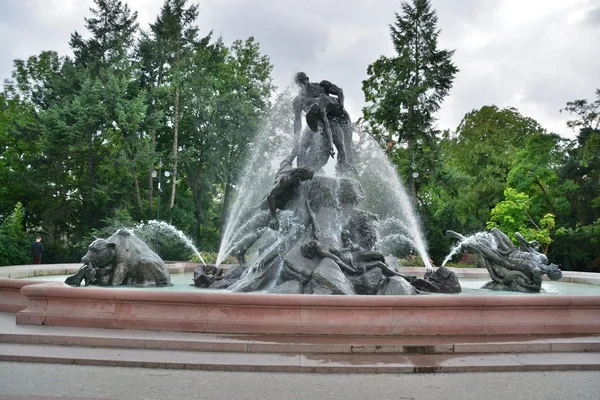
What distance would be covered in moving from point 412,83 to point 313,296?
1532 inches

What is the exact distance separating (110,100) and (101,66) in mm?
6664

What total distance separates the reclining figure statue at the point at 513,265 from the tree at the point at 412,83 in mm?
27799

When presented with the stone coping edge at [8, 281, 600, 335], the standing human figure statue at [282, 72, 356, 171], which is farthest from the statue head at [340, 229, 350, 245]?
the stone coping edge at [8, 281, 600, 335]

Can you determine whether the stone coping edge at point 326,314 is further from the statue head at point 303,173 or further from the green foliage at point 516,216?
the green foliage at point 516,216

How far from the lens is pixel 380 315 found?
7.97 meters

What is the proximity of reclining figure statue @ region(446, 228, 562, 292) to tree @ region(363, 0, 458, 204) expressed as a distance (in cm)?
2780

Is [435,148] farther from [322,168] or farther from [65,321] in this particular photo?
[65,321]

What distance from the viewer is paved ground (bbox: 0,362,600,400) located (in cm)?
570

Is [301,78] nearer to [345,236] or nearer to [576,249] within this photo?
[345,236]

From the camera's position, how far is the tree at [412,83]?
42.2 meters

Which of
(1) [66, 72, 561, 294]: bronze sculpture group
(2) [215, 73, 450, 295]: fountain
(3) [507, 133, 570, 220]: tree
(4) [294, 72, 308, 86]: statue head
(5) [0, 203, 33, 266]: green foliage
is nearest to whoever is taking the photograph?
(2) [215, 73, 450, 295]: fountain

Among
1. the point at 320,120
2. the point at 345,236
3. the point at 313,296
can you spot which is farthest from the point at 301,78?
the point at 313,296

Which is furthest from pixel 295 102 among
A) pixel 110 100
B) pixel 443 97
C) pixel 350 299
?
pixel 443 97

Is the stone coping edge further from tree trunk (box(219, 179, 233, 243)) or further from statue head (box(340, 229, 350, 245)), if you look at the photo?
tree trunk (box(219, 179, 233, 243))
